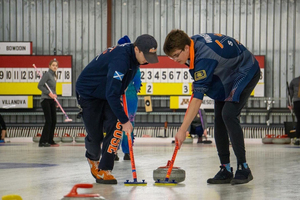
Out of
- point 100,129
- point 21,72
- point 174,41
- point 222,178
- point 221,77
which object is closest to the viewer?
point 174,41

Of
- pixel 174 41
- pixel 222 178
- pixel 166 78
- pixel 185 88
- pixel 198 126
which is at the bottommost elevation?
pixel 198 126

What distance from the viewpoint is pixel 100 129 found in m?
4.16

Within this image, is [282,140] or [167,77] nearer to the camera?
[282,140]

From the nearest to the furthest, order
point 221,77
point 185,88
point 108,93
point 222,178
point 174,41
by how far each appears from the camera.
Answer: point 174,41, point 108,93, point 221,77, point 222,178, point 185,88

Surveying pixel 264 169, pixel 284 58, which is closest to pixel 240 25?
pixel 284 58

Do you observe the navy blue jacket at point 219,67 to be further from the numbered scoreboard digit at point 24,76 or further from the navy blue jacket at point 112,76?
the numbered scoreboard digit at point 24,76

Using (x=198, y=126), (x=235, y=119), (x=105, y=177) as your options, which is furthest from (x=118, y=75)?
(x=198, y=126)

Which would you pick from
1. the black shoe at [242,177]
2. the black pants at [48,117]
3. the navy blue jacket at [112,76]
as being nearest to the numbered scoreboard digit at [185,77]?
the black pants at [48,117]

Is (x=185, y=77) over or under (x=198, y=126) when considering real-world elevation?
over

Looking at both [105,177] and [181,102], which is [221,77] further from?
[181,102]

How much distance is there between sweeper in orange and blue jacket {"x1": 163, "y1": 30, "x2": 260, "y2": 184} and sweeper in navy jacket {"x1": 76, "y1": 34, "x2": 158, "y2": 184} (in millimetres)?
306

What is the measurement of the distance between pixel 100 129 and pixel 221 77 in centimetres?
110

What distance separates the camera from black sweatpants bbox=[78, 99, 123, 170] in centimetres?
400

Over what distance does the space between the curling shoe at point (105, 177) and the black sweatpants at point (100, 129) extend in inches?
1.5
